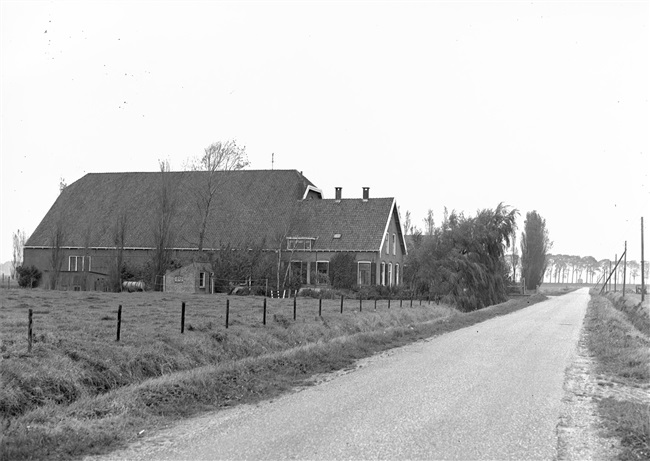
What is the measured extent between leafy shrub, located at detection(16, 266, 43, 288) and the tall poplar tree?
6501cm

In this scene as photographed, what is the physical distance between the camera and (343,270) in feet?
164

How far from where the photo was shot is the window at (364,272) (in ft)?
166

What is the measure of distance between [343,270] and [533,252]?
174 ft

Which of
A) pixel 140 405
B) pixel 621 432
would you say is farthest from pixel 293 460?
pixel 621 432

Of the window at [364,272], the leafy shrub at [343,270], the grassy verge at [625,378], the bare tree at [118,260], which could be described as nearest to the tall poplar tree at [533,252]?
the window at [364,272]

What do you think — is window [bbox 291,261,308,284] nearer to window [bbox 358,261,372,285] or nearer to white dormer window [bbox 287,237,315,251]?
white dormer window [bbox 287,237,315,251]

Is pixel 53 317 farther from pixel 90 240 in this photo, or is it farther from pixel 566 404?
pixel 90 240

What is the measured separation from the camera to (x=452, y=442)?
25.9 ft

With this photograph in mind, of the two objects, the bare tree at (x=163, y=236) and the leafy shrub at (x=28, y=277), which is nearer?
the bare tree at (x=163, y=236)

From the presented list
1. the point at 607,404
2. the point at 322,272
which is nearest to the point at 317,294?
the point at 322,272

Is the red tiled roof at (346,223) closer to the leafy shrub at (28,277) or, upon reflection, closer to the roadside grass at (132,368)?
the leafy shrub at (28,277)

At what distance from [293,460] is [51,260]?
49.7m

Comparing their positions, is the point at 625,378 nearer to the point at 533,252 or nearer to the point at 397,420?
the point at 397,420

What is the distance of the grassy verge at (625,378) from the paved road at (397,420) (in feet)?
2.64
